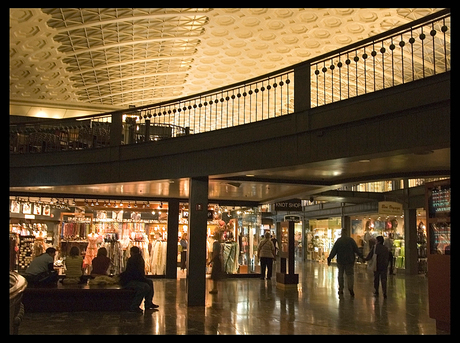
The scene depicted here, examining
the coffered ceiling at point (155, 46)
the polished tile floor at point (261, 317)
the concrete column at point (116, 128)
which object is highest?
the coffered ceiling at point (155, 46)

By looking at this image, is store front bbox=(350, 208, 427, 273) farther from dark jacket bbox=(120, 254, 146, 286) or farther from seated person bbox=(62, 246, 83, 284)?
seated person bbox=(62, 246, 83, 284)

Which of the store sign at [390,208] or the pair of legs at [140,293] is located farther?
the store sign at [390,208]

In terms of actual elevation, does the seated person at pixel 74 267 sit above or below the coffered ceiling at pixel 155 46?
below

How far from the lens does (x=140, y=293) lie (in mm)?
9984

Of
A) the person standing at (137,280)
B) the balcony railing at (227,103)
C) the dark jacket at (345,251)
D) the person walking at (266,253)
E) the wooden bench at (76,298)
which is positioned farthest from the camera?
the person walking at (266,253)

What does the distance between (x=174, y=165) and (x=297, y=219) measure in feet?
21.1

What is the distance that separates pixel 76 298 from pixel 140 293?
1.30 meters

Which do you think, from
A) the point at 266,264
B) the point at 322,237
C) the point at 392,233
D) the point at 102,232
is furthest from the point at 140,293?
the point at 322,237

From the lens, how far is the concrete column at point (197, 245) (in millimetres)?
10703

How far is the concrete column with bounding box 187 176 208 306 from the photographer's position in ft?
35.1

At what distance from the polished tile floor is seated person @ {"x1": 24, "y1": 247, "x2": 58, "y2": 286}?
90 cm

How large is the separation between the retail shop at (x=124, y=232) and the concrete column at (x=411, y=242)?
23.9ft

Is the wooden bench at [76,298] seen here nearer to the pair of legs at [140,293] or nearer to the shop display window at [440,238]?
the pair of legs at [140,293]

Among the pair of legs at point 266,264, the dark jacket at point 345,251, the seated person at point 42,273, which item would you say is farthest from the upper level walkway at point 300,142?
the pair of legs at point 266,264
